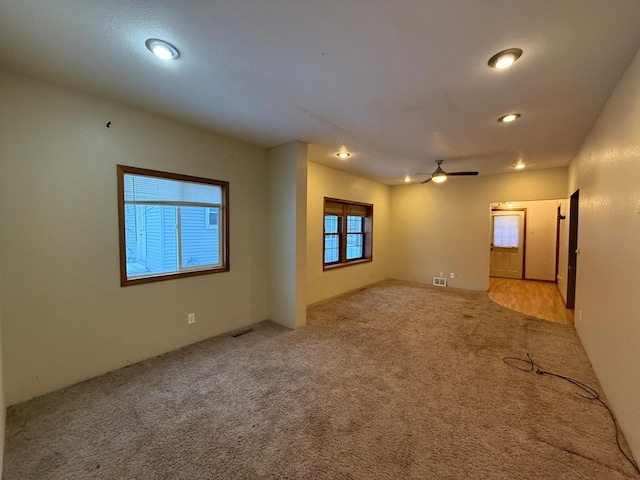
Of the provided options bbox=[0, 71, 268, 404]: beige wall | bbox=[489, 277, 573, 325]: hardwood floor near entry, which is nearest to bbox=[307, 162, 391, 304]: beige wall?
bbox=[0, 71, 268, 404]: beige wall

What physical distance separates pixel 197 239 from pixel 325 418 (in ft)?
8.14

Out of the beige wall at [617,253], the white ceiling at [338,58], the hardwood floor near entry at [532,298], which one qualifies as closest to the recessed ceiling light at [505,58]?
the white ceiling at [338,58]

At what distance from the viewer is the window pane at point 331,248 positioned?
5541 mm

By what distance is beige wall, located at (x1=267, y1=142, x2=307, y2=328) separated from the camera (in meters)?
3.70

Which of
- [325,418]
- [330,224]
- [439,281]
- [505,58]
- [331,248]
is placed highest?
[505,58]

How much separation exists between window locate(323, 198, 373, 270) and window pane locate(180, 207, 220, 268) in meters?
2.26

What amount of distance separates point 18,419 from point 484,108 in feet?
15.3

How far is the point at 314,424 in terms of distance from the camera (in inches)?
76.4

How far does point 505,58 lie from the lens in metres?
1.83

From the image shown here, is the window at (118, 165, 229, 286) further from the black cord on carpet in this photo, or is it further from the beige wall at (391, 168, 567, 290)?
the beige wall at (391, 168, 567, 290)

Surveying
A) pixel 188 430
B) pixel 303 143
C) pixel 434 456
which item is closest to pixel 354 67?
pixel 303 143

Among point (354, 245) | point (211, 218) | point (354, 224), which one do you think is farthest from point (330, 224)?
point (211, 218)

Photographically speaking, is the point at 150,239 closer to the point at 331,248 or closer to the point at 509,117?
the point at 331,248

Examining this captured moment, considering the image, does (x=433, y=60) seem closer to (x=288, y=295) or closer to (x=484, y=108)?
(x=484, y=108)
